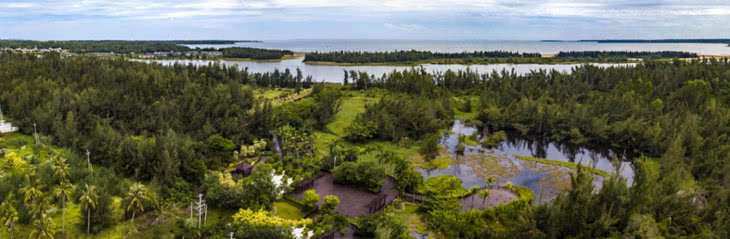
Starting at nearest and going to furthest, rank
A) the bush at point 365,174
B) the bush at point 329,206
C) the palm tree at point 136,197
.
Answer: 1. the palm tree at point 136,197
2. the bush at point 329,206
3. the bush at point 365,174

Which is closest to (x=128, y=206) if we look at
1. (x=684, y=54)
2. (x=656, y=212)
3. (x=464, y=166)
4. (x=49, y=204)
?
(x=49, y=204)

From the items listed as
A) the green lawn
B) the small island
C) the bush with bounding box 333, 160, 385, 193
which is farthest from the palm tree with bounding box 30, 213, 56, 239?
the small island

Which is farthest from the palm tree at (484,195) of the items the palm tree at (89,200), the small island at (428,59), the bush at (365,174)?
the small island at (428,59)

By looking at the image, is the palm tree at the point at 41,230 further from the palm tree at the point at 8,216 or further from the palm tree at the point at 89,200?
the palm tree at the point at 8,216

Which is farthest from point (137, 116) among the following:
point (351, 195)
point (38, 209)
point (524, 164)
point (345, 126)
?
point (524, 164)

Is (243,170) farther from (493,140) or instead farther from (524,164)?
(493,140)
